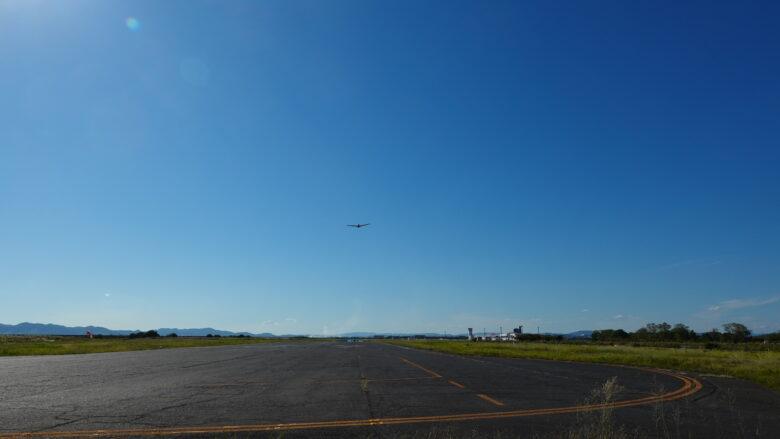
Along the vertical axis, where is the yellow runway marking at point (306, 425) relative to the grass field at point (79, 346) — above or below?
above

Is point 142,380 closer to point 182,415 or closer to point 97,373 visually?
point 97,373

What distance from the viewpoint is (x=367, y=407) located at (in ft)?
38.1

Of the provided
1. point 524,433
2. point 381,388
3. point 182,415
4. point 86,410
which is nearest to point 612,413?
point 524,433

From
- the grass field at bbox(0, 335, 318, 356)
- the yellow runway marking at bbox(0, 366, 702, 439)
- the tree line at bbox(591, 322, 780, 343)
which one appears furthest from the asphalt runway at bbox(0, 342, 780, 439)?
the tree line at bbox(591, 322, 780, 343)

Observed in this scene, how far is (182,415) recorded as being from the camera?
10.5 meters

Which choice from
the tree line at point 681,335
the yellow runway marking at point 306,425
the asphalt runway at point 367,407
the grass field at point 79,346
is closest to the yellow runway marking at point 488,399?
the asphalt runway at point 367,407

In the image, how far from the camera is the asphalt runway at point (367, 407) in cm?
900

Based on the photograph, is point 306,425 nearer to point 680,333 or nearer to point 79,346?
point 79,346

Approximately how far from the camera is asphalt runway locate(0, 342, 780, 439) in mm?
9000

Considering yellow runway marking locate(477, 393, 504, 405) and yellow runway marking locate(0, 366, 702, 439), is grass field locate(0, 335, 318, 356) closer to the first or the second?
yellow runway marking locate(0, 366, 702, 439)

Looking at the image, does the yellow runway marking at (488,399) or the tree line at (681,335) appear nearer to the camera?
the yellow runway marking at (488,399)

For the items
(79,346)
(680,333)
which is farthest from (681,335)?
(79,346)

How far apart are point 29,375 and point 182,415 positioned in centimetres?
1432

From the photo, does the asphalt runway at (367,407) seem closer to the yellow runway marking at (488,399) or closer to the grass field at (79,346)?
the yellow runway marking at (488,399)
